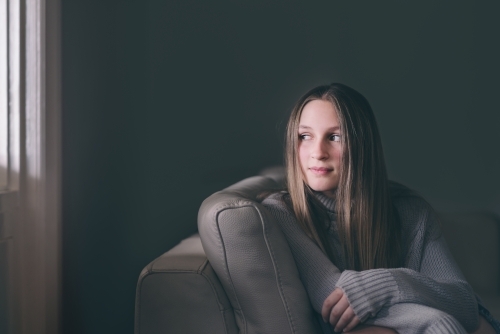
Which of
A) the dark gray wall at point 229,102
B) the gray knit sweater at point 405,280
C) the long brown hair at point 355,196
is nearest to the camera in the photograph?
the gray knit sweater at point 405,280

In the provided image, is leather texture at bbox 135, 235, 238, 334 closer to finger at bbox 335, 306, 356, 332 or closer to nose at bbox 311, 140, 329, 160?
finger at bbox 335, 306, 356, 332

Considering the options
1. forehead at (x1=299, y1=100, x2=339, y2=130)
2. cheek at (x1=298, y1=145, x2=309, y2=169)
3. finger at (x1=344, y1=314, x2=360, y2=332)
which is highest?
forehead at (x1=299, y1=100, x2=339, y2=130)

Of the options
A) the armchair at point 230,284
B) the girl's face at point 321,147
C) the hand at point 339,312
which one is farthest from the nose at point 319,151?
the hand at point 339,312

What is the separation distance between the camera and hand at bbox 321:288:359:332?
1008 millimetres

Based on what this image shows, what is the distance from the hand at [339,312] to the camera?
1.01 meters

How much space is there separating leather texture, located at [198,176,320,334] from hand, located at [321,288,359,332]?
0.05m

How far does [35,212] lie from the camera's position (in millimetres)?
1391

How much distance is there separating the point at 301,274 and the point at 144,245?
95cm

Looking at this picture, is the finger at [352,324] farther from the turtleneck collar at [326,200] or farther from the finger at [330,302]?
the turtleneck collar at [326,200]

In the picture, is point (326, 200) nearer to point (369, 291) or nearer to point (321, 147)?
point (321, 147)

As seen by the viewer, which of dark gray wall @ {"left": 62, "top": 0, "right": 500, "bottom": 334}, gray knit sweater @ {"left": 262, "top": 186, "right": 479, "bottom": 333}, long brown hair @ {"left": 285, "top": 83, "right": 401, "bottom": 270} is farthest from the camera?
dark gray wall @ {"left": 62, "top": 0, "right": 500, "bottom": 334}

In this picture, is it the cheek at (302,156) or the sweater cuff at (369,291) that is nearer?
the sweater cuff at (369,291)

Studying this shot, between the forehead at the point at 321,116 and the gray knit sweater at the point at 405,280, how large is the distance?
0.18 metres

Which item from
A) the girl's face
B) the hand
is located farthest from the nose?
the hand
